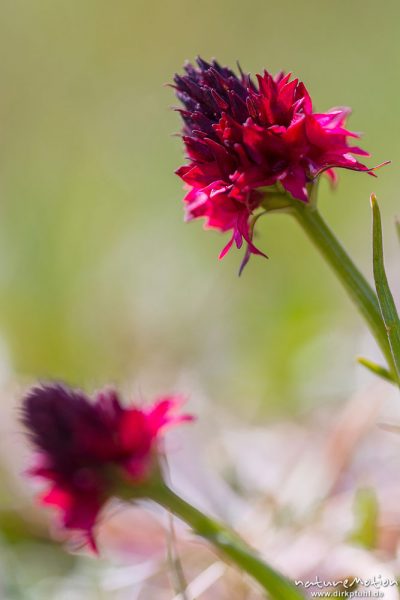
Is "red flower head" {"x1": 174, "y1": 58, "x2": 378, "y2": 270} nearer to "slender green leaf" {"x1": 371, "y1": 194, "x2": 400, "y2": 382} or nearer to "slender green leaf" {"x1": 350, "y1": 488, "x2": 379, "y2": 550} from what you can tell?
"slender green leaf" {"x1": 371, "y1": 194, "x2": 400, "y2": 382}

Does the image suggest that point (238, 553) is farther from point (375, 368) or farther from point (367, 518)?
point (367, 518)

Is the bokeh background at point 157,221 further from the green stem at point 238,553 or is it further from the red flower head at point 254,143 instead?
the green stem at point 238,553

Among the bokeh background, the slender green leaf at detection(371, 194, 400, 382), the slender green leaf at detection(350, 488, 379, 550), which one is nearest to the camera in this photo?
the slender green leaf at detection(371, 194, 400, 382)

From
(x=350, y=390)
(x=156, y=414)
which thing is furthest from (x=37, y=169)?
(x=156, y=414)

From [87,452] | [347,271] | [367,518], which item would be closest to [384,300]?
[347,271]

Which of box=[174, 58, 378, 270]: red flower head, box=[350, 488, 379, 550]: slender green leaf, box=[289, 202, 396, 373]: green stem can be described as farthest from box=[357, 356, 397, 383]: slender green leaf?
box=[350, 488, 379, 550]: slender green leaf

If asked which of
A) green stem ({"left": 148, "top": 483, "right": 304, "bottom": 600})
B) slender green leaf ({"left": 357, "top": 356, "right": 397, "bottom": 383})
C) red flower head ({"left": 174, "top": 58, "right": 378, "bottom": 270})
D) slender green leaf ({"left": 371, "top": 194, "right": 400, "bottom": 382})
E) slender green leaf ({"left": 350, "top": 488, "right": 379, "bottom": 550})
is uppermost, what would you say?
red flower head ({"left": 174, "top": 58, "right": 378, "bottom": 270})
